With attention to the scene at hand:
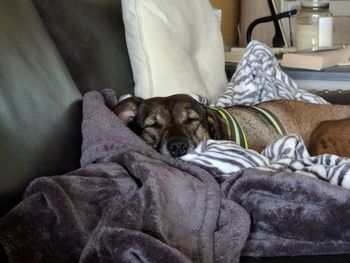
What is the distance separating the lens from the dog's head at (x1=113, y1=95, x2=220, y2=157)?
1.51 metres

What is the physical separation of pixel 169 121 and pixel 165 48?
0.77 feet

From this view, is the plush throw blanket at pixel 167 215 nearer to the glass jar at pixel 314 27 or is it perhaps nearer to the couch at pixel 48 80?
the couch at pixel 48 80

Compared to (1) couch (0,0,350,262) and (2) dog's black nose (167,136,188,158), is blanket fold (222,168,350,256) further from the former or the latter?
(2) dog's black nose (167,136,188,158)

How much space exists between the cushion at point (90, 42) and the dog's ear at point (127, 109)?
7cm

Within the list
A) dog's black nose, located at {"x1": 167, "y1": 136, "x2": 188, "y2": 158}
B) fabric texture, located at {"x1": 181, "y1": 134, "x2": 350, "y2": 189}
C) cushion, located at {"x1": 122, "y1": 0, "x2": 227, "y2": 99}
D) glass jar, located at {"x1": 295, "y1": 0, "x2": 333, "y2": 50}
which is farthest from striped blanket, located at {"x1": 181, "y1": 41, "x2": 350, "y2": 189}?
glass jar, located at {"x1": 295, "y1": 0, "x2": 333, "y2": 50}

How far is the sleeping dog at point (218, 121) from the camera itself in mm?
1531

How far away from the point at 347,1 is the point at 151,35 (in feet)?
10.7

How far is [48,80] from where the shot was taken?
118cm

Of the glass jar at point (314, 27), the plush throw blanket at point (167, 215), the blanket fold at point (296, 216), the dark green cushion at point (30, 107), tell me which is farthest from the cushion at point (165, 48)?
the glass jar at point (314, 27)

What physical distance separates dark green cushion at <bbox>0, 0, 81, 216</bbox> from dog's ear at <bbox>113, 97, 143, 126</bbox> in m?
0.21

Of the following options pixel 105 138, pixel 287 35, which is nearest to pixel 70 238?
pixel 105 138

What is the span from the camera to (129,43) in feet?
5.35

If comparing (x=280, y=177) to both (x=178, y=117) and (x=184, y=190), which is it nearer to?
(x=184, y=190)

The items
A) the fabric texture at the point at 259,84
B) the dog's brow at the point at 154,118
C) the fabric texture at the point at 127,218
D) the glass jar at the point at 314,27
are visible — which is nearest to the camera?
the fabric texture at the point at 127,218
